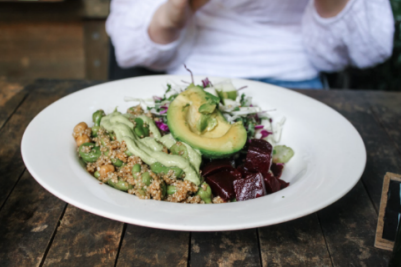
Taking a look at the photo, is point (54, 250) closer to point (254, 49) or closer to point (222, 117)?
point (222, 117)

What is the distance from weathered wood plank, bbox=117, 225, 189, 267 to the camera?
83 centimetres

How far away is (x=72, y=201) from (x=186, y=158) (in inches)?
13.2

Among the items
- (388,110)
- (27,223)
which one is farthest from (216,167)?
(388,110)

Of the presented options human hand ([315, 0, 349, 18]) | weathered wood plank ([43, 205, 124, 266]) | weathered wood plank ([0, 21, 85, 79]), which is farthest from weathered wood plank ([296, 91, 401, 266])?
weathered wood plank ([0, 21, 85, 79])

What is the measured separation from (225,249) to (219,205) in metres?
0.12

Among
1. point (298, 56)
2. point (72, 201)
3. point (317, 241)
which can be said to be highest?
point (72, 201)

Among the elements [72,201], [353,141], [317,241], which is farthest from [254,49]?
[72,201]

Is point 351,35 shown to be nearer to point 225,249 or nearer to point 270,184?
point 270,184

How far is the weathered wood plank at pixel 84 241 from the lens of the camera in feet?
2.71

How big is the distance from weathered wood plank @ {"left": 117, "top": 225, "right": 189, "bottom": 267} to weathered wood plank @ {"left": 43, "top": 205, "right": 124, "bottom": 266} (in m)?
0.03

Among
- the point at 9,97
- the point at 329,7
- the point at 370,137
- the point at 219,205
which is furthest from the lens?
the point at 329,7

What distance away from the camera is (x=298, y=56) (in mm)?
2025

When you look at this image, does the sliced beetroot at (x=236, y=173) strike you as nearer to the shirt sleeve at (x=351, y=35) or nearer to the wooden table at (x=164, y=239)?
the wooden table at (x=164, y=239)

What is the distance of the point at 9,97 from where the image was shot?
5.32 feet
